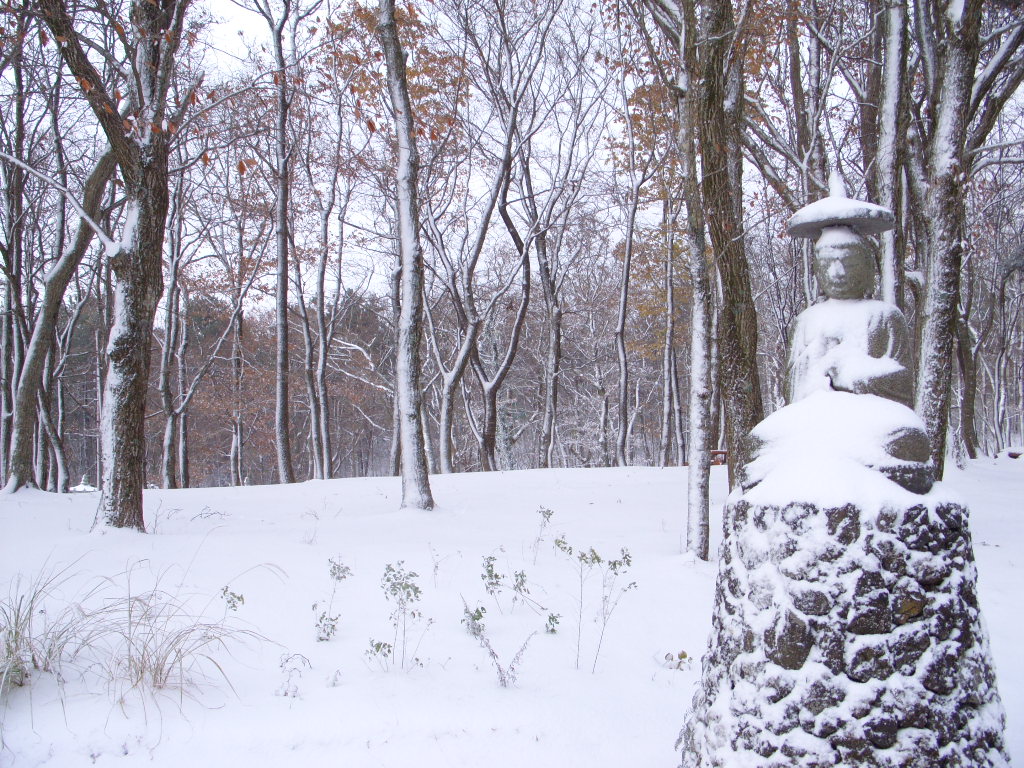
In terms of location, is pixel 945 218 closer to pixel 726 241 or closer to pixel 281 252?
pixel 726 241

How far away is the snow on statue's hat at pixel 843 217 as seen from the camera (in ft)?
8.08

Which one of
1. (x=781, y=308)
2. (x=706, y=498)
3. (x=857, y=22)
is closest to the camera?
(x=706, y=498)

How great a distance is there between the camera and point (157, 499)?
29.8 ft

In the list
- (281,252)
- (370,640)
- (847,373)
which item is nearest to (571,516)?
(370,640)

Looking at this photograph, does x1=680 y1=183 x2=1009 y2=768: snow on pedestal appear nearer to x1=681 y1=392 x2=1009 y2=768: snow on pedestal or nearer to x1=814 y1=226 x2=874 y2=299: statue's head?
x1=681 y1=392 x2=1009 y2=768: snow on pedestal

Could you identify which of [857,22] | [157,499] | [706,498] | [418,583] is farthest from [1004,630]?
[857,22]

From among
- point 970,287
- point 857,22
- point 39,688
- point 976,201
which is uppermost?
point 857,22

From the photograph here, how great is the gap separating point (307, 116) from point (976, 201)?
59.8ft

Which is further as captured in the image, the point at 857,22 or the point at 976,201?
the point at 976,201

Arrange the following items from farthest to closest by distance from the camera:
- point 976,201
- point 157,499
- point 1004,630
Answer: point 976,201
point 157,499
point 1004,630

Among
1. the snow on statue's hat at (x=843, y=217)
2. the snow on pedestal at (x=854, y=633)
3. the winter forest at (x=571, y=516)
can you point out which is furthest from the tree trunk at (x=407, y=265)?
the snow on pedestal at (x=854, y=633)

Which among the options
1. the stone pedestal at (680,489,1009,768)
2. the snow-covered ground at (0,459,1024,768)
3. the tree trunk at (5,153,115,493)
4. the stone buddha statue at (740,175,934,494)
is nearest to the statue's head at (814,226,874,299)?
the stone buddha statue at (740,175,934,494)

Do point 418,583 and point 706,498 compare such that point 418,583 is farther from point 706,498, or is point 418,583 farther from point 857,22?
point 857,22

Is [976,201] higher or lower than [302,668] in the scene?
higher
